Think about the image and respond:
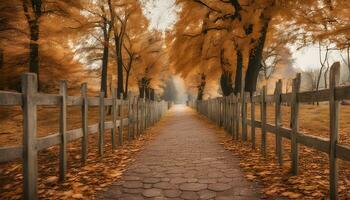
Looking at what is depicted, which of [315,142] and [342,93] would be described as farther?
[315,142]

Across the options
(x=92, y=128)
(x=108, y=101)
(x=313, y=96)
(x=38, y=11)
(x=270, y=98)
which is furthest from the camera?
(x=38, y=11)

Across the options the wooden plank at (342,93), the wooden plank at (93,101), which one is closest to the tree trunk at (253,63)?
the wooden plank at (93,101)

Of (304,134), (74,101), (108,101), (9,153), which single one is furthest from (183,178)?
(108,101)

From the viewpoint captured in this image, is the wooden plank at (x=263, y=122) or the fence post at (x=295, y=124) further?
the wooden plank at (x=263, y=122)

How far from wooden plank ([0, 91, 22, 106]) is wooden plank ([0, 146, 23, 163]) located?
491 mm

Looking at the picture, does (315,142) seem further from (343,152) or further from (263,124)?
(263,124)

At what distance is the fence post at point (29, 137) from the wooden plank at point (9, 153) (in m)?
0.08

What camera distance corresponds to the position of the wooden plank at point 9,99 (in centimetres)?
358

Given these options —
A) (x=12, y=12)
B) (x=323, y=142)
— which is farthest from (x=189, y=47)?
(x=323, y=142)

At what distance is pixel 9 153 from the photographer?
12.0 ft

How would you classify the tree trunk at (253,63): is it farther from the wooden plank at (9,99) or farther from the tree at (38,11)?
the wooden plank at (9,99)

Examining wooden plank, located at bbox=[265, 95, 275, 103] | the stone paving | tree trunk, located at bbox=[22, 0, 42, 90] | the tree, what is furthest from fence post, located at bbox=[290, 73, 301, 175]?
tree trunk, located at bbox=[22, 0, 42, 90]

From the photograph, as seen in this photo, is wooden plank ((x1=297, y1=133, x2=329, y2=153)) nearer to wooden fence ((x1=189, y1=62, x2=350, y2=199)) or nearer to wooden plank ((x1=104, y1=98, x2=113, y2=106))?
wooden fence ((x1=189, y1=62, x2=350, y2=199))

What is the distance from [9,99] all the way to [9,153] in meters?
0.59
